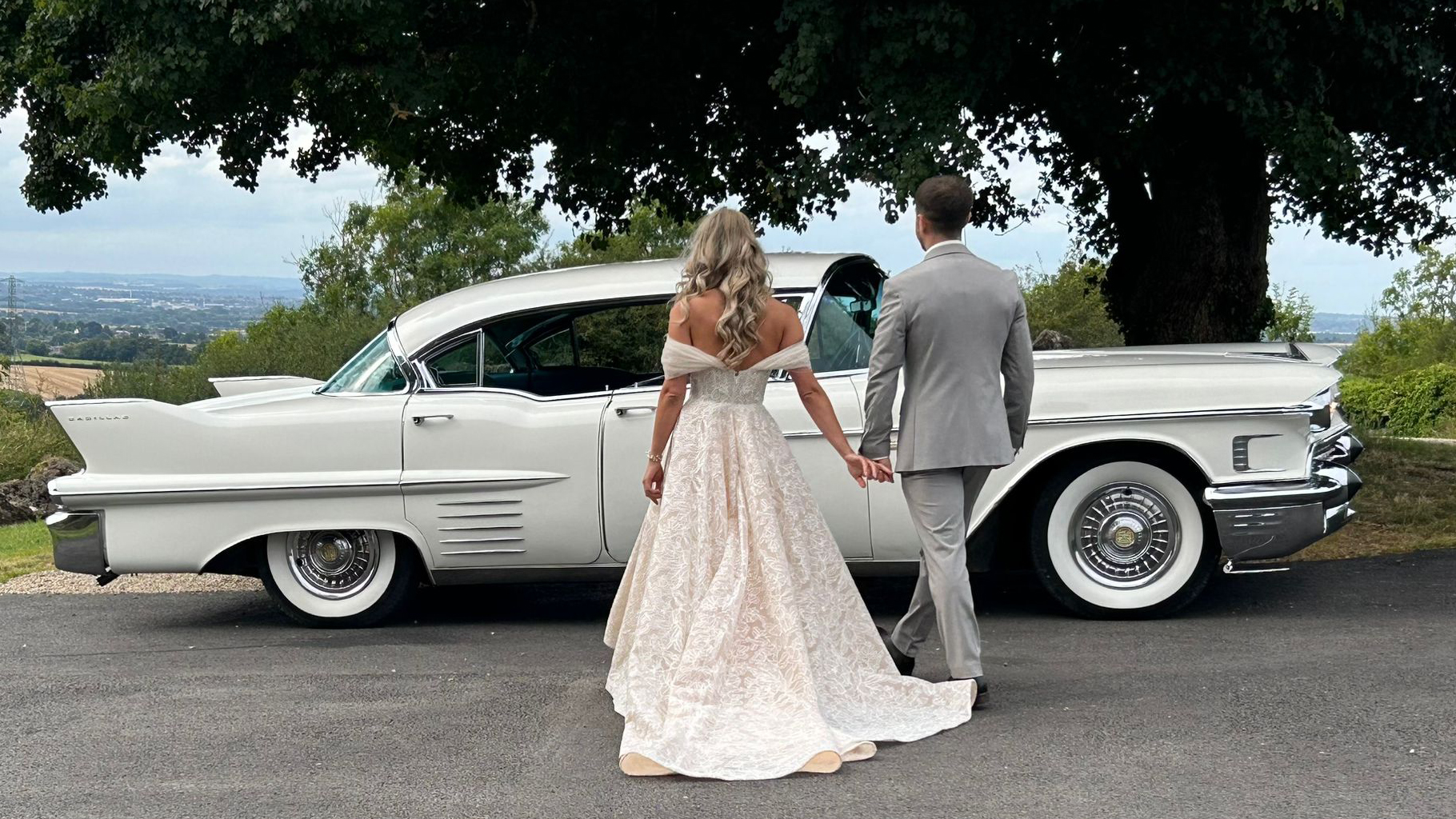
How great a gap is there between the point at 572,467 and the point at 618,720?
1621mm

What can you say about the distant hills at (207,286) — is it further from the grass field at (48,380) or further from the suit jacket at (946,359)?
the suit jacket at (946,359)

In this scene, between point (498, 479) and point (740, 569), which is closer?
point (740, 569)

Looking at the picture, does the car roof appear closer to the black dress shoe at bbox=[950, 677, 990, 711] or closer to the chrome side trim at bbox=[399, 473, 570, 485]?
the chrome side trim at bbox=[399, 473, 570, 485]

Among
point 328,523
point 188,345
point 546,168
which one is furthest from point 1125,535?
point 188,345

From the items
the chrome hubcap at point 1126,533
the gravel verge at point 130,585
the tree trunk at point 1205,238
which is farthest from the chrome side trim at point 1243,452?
the tree trunk at point 1205,238

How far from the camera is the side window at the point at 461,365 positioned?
6.89m

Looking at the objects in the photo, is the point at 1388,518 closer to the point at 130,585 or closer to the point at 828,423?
the point at 828,423

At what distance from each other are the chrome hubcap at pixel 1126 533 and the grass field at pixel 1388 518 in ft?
7.13

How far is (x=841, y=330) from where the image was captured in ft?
22.2

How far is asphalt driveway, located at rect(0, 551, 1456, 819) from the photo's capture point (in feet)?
14.3

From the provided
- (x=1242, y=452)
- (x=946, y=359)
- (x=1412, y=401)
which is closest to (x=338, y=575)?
(x=946, y=359)

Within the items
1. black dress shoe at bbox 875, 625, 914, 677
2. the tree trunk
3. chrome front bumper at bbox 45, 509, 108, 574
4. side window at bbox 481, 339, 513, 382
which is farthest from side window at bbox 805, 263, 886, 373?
the tree trunk

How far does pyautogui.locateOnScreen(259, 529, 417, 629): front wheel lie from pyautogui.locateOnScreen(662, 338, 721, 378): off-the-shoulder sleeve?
7.45 feet

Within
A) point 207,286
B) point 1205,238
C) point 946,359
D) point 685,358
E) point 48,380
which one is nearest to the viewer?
point 946,359
